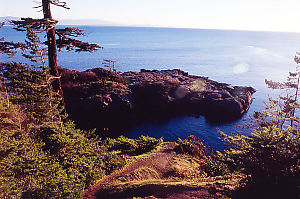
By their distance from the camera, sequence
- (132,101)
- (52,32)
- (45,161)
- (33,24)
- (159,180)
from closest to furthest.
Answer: (45,161) → (33,24) → (159,180) → (52,32) → (132,101)

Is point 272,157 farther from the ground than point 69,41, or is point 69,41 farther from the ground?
point 69,41

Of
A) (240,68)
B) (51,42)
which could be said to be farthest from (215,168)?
(240,68)

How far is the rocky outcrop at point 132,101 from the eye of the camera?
31.3m

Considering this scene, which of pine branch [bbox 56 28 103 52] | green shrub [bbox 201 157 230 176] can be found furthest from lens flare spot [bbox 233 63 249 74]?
pine branch [bbox 56 28 103 52]

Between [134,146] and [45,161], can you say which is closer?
[45,161]

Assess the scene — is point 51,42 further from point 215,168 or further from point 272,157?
point 215,168

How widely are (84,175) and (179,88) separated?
3287 centimetres

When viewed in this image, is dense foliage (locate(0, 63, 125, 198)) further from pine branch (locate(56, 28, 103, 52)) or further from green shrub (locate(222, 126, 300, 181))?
green shrub (locate(222, 126, 300, 181))

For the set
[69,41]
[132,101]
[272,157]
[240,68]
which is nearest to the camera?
[272,157]

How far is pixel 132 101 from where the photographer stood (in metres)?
36.3

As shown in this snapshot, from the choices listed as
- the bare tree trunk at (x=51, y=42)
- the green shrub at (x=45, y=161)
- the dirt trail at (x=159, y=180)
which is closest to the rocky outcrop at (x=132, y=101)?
the dirt trail at (x=159, y=180)

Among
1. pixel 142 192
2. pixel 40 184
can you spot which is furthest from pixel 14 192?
pixel 142 192

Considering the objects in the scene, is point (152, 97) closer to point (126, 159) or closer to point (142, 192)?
point (126, 159)

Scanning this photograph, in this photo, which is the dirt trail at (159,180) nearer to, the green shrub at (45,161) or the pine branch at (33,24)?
the green shrub at (45,161)
